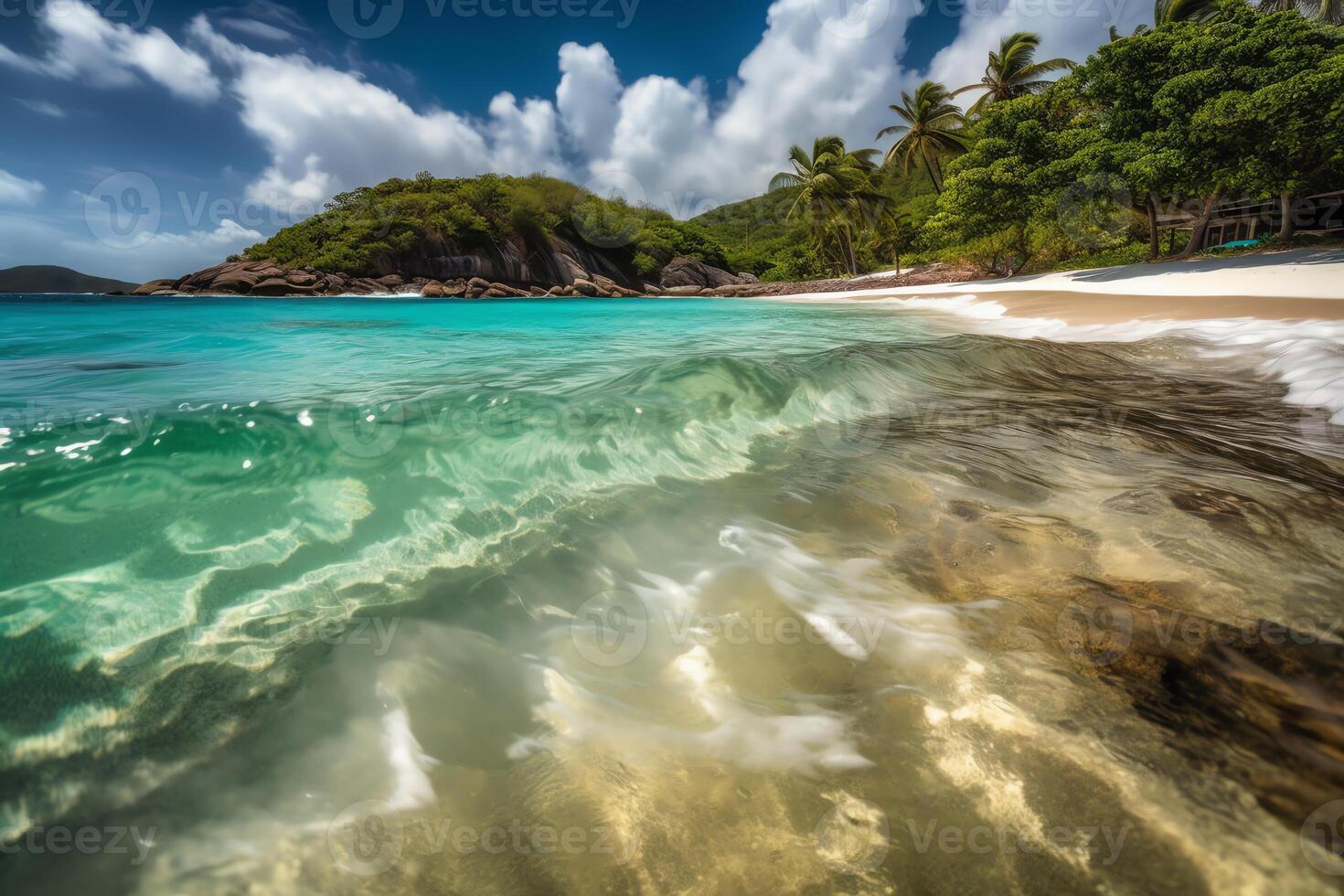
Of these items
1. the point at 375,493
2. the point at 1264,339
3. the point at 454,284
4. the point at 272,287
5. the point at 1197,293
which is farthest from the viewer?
the point at 454,284

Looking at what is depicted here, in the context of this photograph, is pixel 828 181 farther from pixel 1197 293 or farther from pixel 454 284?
pixel 454 284

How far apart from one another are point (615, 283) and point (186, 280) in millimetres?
35648

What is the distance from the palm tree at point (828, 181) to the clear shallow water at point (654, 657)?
116ft

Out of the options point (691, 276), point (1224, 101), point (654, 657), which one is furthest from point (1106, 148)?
point (691, 276)

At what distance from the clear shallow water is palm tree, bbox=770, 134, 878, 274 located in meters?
35.3

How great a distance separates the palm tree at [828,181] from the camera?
110 feet

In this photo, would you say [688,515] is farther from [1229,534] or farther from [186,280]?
[186,280]

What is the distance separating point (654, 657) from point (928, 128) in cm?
3880

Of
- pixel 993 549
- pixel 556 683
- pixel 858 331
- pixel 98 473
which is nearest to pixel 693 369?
pixel 993 549

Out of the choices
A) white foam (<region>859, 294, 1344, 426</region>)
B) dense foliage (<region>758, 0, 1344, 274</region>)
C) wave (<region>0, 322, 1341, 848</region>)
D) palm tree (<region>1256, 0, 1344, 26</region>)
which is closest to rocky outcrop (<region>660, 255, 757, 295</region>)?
dense foliage (<region>758, 0, 1344, 274</region>)

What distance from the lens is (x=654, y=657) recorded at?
1.66 meters

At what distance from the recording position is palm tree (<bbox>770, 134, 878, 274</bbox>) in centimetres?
3344

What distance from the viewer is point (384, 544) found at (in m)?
2.26

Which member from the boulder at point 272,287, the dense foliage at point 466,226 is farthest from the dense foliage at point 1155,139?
the boulder at point 272,287
